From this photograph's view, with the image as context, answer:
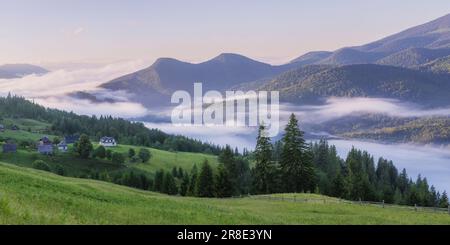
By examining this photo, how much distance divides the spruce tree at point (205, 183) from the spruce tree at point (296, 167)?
14247 millimetres

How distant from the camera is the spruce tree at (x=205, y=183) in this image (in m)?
90.6

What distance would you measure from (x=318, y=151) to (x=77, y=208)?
454ft

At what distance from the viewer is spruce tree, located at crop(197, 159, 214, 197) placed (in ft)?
297

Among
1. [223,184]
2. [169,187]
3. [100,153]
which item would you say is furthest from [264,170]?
[100,153]

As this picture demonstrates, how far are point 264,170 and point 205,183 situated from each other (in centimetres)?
1238

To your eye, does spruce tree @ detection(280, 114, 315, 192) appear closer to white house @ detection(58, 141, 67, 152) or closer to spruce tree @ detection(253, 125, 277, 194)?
spruce tree @ detection(253, 125, 277, 194)

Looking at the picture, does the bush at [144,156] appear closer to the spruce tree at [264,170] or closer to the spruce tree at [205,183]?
the spruce tree at [205,183]

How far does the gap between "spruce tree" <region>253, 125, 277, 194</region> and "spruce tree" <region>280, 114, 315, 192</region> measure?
3404mm

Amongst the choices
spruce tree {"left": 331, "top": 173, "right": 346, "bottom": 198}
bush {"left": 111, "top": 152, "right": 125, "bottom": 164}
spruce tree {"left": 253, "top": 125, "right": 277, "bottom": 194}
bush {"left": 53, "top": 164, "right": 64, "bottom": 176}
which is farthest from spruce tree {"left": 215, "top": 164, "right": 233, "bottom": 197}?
bush {"left": 111, "top": 152, "right": 125, "bottom": 164}

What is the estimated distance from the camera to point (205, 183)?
3593 inches

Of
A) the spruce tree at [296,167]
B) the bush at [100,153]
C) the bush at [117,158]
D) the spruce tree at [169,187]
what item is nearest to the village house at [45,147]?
the bush at [100,153]
